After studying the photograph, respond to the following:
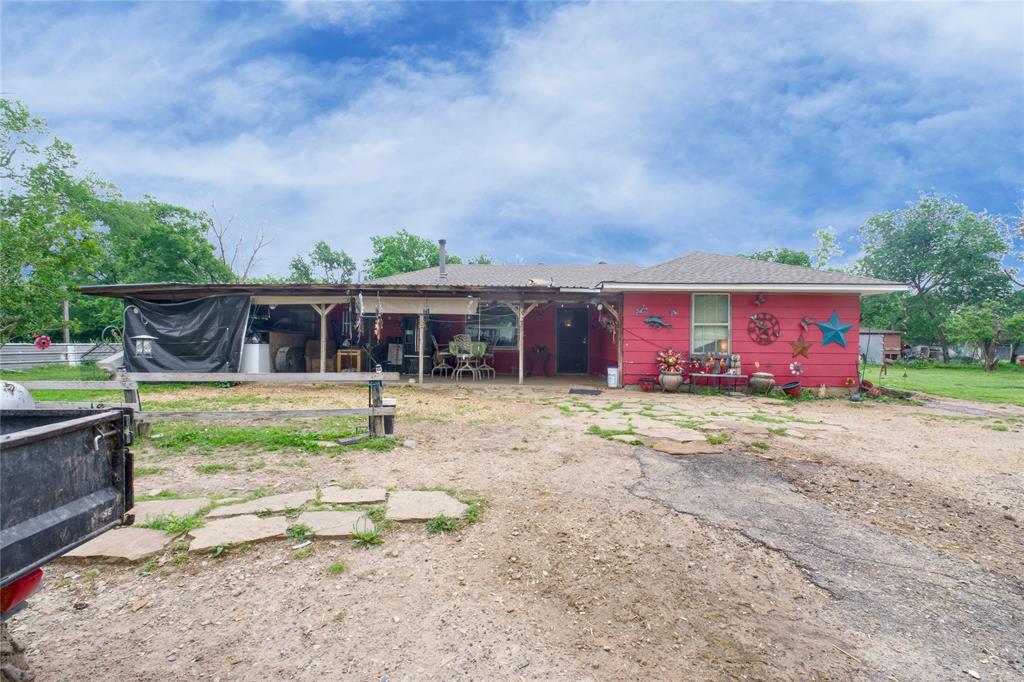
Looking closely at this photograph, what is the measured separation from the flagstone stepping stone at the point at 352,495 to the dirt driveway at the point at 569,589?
0.61 feet

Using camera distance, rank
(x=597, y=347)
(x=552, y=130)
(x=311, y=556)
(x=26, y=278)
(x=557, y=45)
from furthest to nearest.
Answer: (x=552, y=130) → (x=597, y=347) → (x=26, y=278) → (x=557, y=45) → (x=311, y=556)

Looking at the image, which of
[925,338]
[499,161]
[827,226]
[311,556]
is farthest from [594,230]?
[311,556]

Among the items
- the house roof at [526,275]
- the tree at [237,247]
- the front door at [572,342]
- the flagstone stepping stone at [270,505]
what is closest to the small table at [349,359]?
the house roof at [526,275]

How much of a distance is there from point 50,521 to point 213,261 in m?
30.2

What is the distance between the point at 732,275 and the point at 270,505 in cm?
974

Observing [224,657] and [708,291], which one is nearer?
[224,657]

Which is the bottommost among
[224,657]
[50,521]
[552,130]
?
[224,657]

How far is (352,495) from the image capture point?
305cm

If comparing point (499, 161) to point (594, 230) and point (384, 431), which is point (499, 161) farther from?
point (384, 431)

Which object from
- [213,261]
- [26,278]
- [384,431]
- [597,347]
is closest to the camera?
[384,431]

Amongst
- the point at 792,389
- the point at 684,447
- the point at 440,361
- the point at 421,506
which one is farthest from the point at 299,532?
the point at 792,389

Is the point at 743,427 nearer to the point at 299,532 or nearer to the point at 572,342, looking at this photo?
the point at 299,532

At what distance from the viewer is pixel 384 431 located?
4.72 meters

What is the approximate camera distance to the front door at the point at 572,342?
1316 cm
